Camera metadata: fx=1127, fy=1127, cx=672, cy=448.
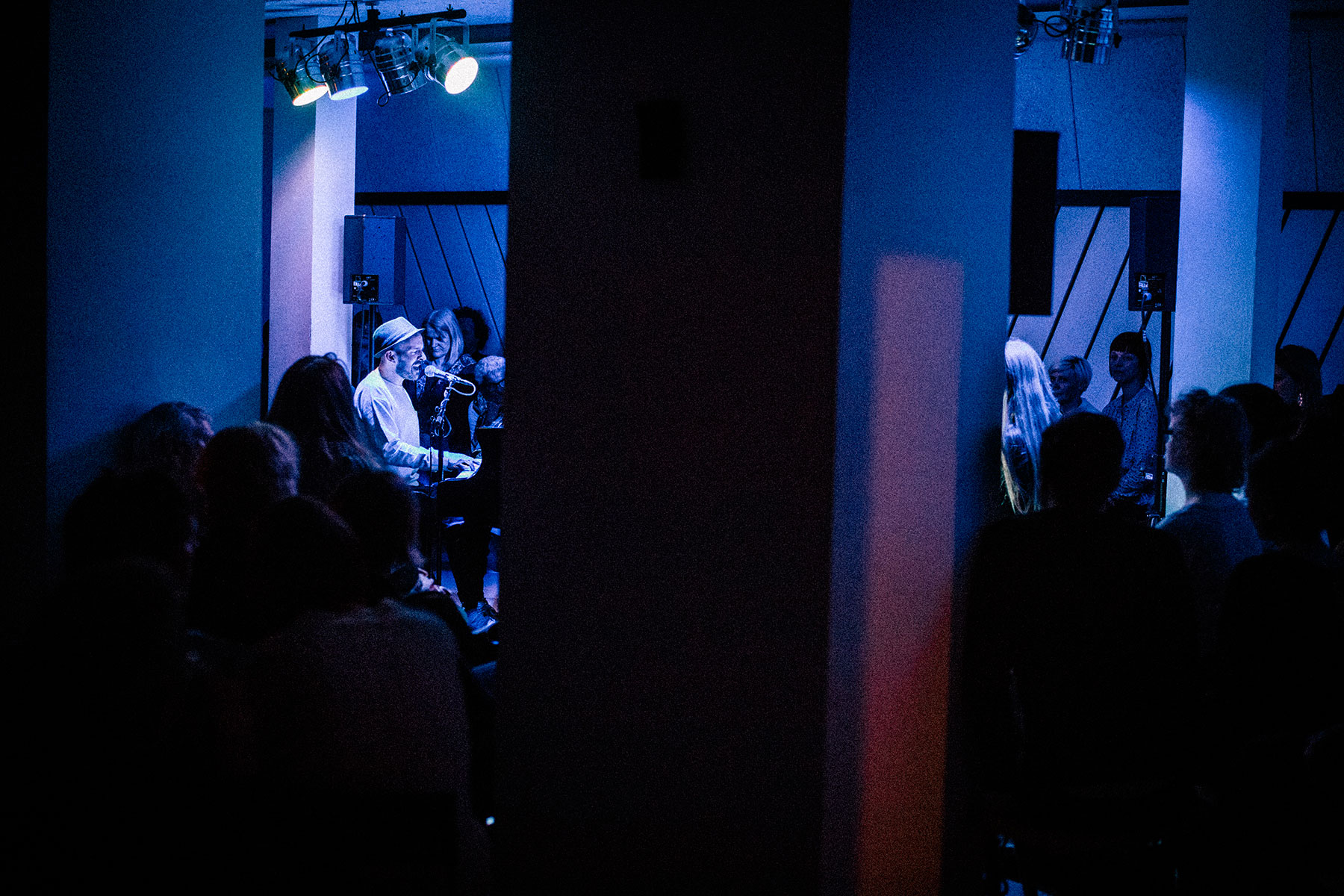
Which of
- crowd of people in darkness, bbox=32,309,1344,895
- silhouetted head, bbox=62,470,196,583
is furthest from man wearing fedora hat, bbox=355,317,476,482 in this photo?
silhouetted head, bbox=62,470,196,583

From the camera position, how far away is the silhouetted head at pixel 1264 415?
411cm

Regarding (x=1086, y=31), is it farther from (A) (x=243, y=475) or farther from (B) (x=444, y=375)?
(A) (x=243, y=475)

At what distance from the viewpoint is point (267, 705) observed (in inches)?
73.1

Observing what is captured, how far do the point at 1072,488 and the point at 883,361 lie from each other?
0.52 metres

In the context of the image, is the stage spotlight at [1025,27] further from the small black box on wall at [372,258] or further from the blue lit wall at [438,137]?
the blue lit wall at [438,137]

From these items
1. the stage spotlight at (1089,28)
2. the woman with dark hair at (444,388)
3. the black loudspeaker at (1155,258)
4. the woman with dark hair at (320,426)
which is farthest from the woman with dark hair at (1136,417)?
the woman with dark hair at (320,426)

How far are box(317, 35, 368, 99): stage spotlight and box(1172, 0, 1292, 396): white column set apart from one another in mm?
4879

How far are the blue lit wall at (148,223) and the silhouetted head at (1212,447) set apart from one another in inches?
118

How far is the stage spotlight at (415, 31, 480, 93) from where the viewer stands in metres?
7.38

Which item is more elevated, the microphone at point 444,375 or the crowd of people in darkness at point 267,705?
the microphone at point 444,375

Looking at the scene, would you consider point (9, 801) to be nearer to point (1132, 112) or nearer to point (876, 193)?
point (876, 193)

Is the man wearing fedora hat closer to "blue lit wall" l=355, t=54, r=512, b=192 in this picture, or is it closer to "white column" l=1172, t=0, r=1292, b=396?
"blue lit wall" l=355, t=54, r=512, b=192

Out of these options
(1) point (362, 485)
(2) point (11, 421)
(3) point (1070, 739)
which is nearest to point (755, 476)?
(3) point (1070, 739)

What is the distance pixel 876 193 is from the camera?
2262 mm
